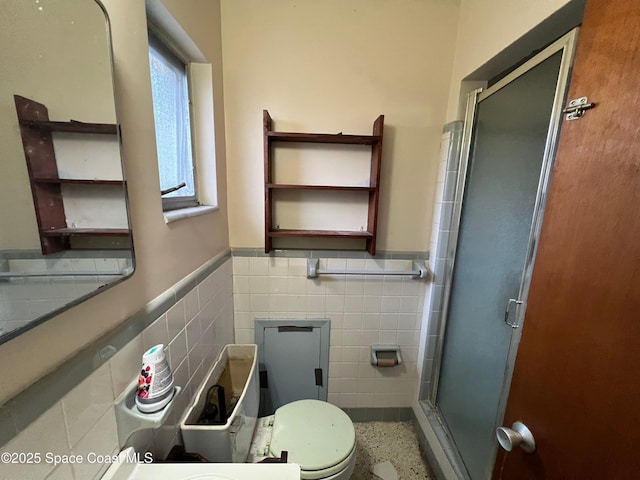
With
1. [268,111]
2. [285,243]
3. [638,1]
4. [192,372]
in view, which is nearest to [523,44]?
[638,1]

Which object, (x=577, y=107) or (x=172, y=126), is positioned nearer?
(x=577, y=107)

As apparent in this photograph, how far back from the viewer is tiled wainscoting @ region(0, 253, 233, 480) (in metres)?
0.40

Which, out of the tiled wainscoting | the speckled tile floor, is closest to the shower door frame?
the speckled tile floor

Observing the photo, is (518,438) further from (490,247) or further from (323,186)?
(323,186)

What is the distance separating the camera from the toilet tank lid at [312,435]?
1040 mm

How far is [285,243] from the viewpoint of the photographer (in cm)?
150

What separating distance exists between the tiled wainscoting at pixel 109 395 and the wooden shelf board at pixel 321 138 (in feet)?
2.57

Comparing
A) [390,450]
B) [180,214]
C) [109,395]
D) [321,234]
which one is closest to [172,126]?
[180,214]

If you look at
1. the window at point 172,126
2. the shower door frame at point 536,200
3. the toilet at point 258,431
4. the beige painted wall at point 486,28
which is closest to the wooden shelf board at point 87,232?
the window at point 172,126

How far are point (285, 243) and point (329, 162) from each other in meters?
0.55

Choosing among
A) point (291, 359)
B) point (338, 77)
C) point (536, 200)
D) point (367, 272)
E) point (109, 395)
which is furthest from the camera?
point (291, 359)

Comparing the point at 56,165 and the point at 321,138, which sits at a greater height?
the point at 321,138

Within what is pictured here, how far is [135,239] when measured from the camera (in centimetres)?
66

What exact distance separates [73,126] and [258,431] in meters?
1.41
